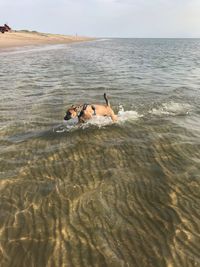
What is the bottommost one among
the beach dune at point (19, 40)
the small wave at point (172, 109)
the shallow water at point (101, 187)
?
the beach dune at point (19, 40)

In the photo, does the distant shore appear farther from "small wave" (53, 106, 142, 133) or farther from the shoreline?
"small wave" (53, 106, 142, 133)

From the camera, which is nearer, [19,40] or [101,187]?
[101,187]

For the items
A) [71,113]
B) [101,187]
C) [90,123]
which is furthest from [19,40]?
[101,187]

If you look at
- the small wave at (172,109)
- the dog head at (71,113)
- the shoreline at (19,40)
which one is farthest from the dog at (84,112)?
the shoreline at (19,40)

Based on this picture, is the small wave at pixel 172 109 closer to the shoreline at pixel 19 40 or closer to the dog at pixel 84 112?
the dog at pixel 84 112

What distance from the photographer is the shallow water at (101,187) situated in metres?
5.78

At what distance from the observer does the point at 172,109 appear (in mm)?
14977

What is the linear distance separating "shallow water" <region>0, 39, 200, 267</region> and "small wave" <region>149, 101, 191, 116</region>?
0.15ft

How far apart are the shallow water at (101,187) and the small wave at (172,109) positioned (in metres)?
0.05

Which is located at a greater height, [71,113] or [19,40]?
[71,113]

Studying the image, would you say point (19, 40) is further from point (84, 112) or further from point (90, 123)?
point (84, 112)

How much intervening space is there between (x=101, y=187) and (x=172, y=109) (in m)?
8.29

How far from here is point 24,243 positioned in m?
5.96

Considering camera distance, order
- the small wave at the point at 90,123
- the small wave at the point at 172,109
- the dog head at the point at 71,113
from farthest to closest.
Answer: the small wave at the point at 172,109 → the small wave at the point at 90,123 → the dog head at the point at 71,113
